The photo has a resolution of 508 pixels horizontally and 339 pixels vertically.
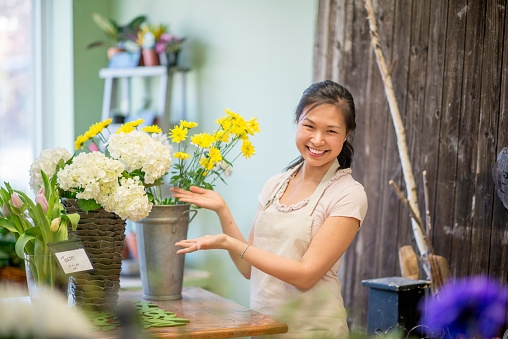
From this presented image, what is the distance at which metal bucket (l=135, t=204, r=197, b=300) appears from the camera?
1.68 m

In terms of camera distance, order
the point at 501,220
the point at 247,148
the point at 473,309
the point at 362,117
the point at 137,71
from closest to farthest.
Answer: the point at 473,309
the point at 247,148
the point at 501,220
the point at 362,117
the point at 137,71

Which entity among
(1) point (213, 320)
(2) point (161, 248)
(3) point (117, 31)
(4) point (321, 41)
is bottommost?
(1) point (213, 320)

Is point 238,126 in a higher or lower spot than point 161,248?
higher

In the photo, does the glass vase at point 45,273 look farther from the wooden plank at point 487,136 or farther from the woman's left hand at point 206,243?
the wooden plank at point 487,136

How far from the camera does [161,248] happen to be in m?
1.69

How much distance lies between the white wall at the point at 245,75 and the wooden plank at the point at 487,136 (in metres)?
1.01

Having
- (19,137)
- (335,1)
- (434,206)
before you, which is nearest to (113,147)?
(434,206)

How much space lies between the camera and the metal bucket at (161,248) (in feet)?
Result: 5.51

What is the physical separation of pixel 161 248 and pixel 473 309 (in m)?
1.28

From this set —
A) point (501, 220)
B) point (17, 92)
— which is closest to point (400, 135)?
point (501, 220)

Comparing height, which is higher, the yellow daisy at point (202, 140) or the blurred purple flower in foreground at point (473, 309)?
the yellow daisy at point (202, 140)

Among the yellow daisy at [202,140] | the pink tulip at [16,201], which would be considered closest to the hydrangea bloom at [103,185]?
the pink tulip at [16,201]

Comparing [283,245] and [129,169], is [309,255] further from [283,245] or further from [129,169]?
[129,169]

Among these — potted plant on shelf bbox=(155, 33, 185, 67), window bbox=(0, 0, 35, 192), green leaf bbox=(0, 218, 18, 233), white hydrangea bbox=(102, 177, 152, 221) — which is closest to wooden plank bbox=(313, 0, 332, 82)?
potted plant on shelf bbox=(155, 33, 185, 67)
